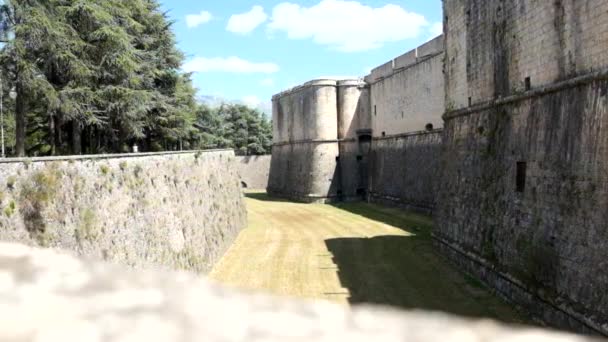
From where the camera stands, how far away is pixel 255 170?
53.6 m

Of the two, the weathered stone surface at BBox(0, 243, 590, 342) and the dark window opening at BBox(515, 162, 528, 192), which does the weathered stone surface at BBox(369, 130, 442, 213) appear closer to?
the dark window opening at BBox(515, 162, 528, 192)

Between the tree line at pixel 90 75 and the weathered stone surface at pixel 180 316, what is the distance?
18022mm

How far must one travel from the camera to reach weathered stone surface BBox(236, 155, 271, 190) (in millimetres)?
53531

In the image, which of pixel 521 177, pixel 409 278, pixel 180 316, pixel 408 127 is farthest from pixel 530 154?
pixel 408 127

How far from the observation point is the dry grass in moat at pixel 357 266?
45.6 feet

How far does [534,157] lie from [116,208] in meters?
9.33

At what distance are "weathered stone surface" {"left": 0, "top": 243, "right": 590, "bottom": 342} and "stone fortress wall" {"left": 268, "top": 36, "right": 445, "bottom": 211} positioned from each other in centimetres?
2518

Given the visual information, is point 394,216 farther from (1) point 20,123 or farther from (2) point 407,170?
(1) point 20,123

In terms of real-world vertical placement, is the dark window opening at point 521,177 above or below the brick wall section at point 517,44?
below

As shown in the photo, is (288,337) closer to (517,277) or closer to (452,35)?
(517,277)

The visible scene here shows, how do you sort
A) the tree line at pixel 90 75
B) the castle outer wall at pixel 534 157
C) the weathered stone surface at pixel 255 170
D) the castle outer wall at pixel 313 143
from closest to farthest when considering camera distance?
the castle outer wall at pixel 534 157, the tree line at pixel 90 75, the castle outer wall at pixel 313 143, the weathered stone surface at pixel 255 170

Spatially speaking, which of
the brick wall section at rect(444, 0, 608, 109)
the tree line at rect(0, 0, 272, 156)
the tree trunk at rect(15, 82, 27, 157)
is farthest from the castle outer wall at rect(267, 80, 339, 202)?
the tree trunk at rect(15, 82, 27, 157)

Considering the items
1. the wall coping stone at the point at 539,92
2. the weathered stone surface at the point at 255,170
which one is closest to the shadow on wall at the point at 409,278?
the wall coping stone at the point at 539,92

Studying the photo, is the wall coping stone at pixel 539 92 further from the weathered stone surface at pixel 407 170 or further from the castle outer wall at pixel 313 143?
the castle outer wall at pixel 313 143
